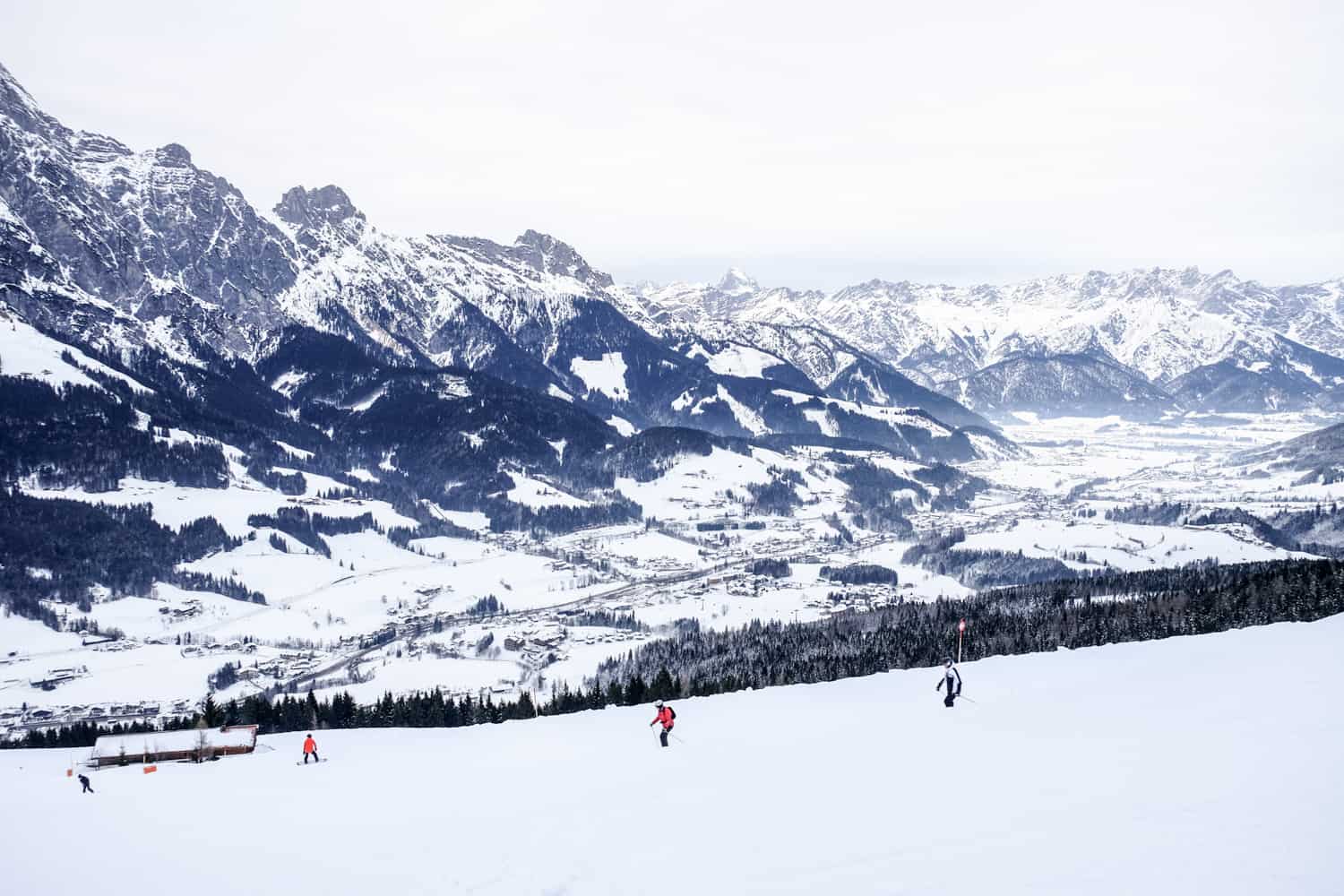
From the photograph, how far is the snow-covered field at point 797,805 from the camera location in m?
19.8

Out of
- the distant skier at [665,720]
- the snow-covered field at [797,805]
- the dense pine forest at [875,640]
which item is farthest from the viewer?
the dense pine forest at [875,640]

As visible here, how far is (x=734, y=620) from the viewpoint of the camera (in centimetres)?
16788

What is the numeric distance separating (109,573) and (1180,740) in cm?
20925

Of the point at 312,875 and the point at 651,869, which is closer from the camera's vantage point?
the point at 651,869

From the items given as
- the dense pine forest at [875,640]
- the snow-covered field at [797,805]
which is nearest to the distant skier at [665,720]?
the snow-covered field at [797,805]

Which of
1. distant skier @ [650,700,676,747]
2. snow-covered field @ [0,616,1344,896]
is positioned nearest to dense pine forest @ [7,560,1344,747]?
distant skier @ [650,700,676,747]

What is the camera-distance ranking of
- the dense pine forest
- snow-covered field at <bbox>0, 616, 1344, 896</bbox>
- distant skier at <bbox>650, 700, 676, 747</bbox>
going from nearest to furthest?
snow-covered field at <bbox>0, 616, 1344, 896</bbox> < distant skier at <bbox>650, 700, 676, 747</bbox> < the dense pine forest

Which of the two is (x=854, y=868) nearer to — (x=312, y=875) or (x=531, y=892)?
(x=531, y=892)

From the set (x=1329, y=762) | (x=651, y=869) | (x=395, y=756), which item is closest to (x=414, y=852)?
(x=651, y=869)

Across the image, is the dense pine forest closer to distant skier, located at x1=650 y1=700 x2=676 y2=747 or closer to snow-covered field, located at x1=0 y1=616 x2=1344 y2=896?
distant skier, located at x1=650 y1=700 x2=676 y2=747

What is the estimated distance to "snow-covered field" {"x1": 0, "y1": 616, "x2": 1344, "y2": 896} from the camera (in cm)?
1981

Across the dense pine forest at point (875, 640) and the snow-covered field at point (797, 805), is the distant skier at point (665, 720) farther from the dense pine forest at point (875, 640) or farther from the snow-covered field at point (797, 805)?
the dense pine forest at point (875, 640)

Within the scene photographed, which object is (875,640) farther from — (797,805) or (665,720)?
(797,805)

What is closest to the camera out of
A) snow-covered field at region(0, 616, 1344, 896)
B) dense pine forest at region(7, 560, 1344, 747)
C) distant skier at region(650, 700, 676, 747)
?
snow-covered field at region(0, 616, 1344, 896)
